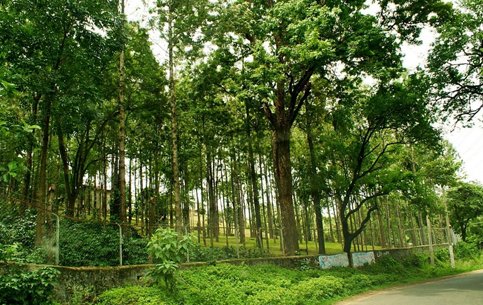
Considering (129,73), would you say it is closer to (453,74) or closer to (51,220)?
(51,220)

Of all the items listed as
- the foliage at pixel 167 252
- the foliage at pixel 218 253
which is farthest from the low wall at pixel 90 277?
the foliage at pixel 218 253

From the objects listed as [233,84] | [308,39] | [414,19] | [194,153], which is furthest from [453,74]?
[194,153]

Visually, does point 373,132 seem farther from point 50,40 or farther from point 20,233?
point 20,233

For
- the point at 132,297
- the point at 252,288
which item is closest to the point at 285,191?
the point at 252,288

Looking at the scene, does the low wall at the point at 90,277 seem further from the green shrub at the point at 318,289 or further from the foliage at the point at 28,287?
the green shrub at the point at 318,289

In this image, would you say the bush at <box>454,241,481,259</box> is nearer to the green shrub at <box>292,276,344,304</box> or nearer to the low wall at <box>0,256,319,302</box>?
the green shrub at <box>292,276,344,304</box>

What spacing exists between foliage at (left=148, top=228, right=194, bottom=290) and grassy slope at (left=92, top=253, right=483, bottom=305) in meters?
0.39

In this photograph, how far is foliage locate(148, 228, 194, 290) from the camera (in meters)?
10.5

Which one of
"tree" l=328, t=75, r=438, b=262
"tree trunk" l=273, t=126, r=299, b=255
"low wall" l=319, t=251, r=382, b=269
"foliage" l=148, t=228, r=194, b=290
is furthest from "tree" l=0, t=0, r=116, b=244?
"low wall" l=319, t=251, r=382, b=269

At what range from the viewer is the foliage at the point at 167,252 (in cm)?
1048

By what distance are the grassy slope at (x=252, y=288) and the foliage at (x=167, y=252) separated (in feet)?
1.28

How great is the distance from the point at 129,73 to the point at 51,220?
38.0ft

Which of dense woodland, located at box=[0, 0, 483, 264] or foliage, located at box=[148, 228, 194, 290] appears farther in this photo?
dense woodland, located at box=[0, 0, 483, 264]

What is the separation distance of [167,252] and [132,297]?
1480mm
